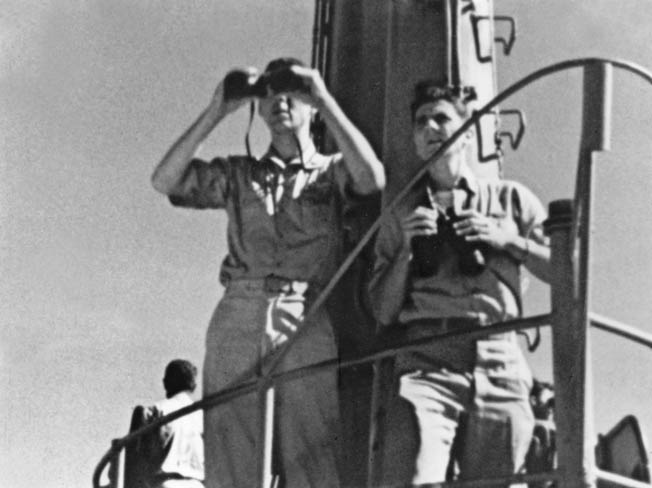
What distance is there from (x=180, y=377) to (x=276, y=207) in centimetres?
145

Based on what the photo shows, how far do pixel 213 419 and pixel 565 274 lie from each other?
246 cm

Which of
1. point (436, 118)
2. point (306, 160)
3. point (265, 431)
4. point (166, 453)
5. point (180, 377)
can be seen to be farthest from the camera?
point (180, 377)

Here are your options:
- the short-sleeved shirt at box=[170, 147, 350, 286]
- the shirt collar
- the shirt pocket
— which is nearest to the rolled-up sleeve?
the short-sleeved shirt at box=[170, 147, 350, 286]

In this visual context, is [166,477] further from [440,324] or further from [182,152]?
[440,324]

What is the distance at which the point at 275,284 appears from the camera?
1055cm

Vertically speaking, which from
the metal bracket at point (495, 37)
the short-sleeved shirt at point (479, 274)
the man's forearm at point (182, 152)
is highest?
the metal bracket at point (495, 37)

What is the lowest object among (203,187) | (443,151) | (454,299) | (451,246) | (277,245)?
(454,299)

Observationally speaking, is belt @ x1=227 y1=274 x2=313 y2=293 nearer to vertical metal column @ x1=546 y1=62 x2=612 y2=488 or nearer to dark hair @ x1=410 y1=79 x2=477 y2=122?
dark hair @ x1=410 y1=79 x2=477 y2=122

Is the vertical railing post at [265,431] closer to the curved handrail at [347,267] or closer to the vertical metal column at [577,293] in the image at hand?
the curved handrail at [347,267]

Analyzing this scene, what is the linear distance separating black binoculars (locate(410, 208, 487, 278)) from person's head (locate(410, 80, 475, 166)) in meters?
0.35

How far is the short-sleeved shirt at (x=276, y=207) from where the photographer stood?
1066 cm

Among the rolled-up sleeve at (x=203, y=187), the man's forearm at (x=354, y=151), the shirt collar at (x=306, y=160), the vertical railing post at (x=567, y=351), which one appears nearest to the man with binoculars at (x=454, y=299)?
the man's forearm at (x=354, y=151)

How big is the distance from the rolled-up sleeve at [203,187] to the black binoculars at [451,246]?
4.32 feet

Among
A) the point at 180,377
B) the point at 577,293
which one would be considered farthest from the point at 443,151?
the point at 180,377
